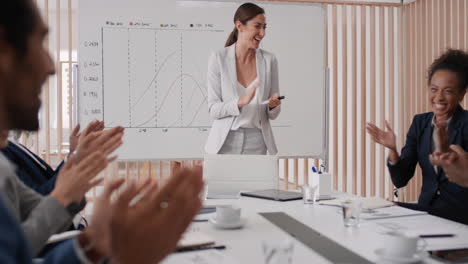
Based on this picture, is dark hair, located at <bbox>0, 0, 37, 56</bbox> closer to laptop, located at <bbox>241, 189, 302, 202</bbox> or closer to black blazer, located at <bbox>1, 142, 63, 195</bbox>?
black blazer, located at <bbox>1, 142, 63, 195</bbox>

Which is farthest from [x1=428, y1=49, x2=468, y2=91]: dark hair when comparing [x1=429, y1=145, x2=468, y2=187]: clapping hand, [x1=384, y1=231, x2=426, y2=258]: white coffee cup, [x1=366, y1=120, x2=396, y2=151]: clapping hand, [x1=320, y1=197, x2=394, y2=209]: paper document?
[x1=384, y1=231, x2=426, y2=258]: white coffee cup

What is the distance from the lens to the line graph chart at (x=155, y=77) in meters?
3.86

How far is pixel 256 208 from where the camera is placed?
6.75ft

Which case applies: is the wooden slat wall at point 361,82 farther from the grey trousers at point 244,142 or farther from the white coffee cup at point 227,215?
the white coffee cup at point 227,215

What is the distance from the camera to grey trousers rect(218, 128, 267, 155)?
362 cm

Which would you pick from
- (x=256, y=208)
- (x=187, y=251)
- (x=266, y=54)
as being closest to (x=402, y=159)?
(x=256, y=208)

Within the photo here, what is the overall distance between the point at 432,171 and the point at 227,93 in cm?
180

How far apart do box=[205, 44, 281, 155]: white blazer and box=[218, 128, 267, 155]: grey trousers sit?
0.12ft

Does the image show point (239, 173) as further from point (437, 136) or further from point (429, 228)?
point (429, 228)

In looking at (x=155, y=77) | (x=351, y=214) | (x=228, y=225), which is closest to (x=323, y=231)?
(x=351, y=214)

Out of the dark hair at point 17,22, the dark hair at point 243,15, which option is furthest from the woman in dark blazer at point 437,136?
the dark hair at point 17,22

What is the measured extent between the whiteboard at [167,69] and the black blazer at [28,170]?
1.78 meters

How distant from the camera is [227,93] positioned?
147 inches

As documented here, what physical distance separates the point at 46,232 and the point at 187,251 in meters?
0.42
